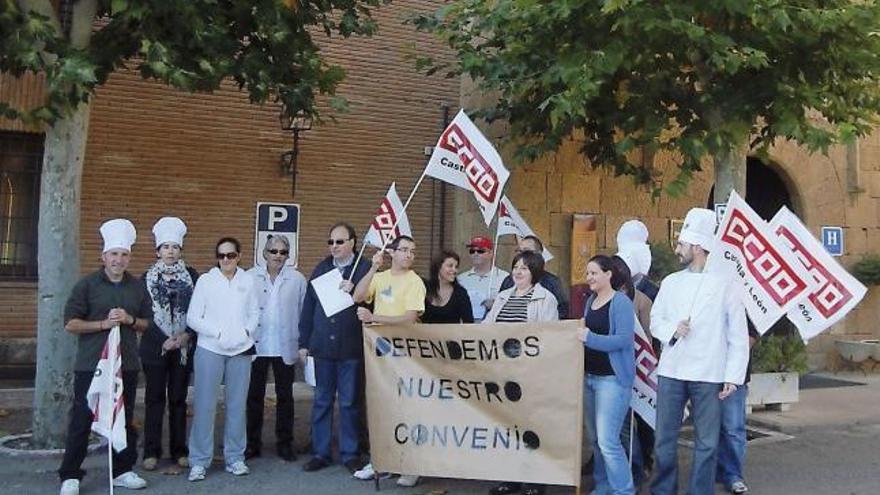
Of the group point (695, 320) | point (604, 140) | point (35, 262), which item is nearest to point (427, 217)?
point (604, 140)

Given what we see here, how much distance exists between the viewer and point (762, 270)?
Result: 6145 mm

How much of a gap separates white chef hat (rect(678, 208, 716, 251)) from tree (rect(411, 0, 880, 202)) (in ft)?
6.17

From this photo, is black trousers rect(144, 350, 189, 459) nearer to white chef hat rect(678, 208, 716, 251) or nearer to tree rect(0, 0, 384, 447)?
tree rect(0, 0, 384, 447)

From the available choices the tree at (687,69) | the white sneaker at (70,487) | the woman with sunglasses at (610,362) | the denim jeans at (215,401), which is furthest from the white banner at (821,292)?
the white sneaker at (70,487)

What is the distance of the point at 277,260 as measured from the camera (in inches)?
283

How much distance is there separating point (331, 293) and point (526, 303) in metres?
1.59

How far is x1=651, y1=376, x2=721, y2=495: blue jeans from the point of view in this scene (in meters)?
5.72

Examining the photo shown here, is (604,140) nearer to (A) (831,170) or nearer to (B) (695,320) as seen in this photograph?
(B) (695,320)

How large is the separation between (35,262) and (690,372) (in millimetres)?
8676

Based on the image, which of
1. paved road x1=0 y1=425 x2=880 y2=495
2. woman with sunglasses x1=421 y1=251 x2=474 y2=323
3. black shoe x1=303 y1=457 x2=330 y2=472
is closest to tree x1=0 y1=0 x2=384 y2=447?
paved road x1=0 y1=425 x2=880 y2=495

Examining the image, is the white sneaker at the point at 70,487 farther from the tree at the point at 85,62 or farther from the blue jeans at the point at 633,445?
the blue jeans at the point at 633,445

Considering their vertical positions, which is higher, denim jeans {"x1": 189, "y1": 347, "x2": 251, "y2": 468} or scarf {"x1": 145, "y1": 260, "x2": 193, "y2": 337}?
scarf {"x1": 145, "y1": 260, "x2": 193, "y2": 337}

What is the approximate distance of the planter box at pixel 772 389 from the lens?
970cm

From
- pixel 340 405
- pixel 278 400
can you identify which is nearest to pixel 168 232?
pixel 278 400
